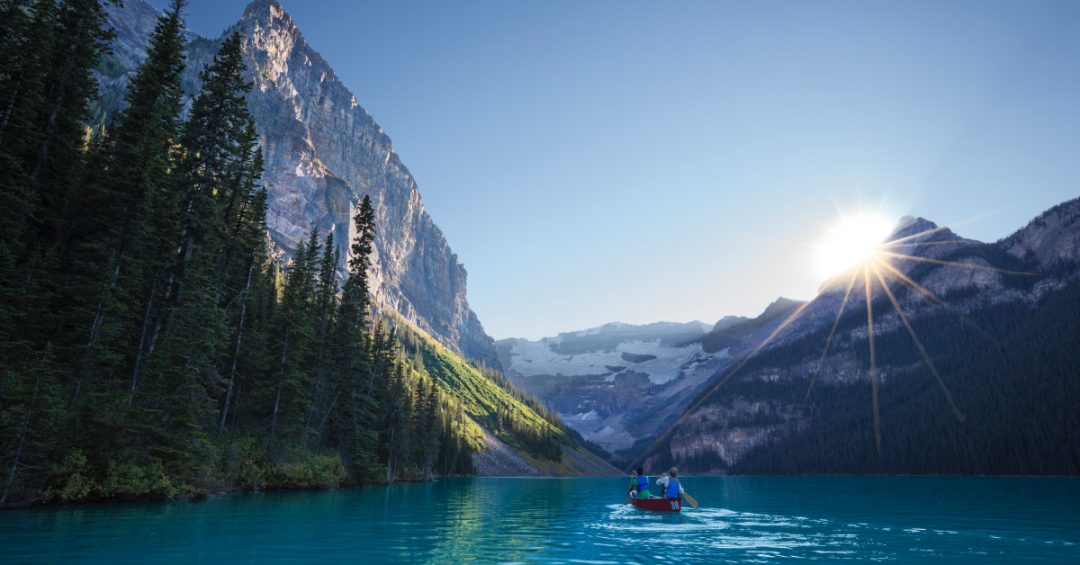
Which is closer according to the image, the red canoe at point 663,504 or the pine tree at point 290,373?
the red canoe at point 663,504

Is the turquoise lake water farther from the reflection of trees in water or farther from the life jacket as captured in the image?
the life jacket

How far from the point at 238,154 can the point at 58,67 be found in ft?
36.5

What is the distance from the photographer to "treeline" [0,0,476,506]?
94.4 feet

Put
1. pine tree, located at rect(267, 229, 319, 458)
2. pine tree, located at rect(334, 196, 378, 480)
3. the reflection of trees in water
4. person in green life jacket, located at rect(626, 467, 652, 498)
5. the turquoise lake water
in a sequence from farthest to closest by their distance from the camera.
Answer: pine tree, located at rect(334, 196, 378, 480)
pine tree, located at rect(267, 229, 319, 458)
person in green life jacket, located at rect(626, 467, 652, 498)
the reflection of trees in water
the turquoise lake water

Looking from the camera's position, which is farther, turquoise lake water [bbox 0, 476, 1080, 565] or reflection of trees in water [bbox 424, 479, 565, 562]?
reflection of trees in water [bbox 424, 479, 565, 562]

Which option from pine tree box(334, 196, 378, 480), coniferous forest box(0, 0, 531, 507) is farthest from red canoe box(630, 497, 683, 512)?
pine tree box(334, 196, 378, 480)

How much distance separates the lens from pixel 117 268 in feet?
111

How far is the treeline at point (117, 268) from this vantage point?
2877 cm

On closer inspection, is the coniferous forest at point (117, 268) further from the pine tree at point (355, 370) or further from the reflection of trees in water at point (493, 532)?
the reflection of trees in water at point (493, 532)

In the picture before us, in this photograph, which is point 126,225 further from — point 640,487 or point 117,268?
point 640,487

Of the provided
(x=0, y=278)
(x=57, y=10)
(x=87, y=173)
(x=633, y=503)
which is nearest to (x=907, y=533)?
(x=633, y=503)

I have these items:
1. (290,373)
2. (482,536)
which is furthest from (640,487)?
(290,373)

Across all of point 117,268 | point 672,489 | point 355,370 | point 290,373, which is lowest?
point 672,489

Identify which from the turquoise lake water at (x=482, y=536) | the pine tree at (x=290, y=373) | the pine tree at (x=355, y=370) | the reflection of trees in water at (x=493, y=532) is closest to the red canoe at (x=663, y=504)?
the turquoise lake water at (x=482, y=536)
